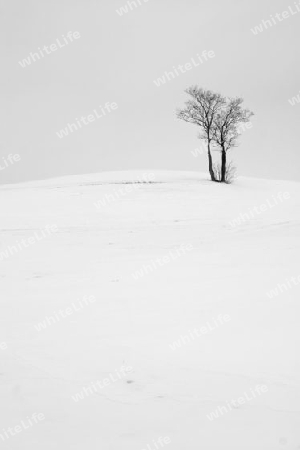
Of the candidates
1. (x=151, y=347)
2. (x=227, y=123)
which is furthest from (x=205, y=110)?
(x=151, y=347)

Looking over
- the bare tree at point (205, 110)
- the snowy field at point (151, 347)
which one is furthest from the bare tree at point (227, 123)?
the snowy field at point (151, 347)

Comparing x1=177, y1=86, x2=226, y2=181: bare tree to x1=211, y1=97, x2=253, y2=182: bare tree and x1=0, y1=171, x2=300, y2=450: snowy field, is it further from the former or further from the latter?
x1=0, y1=171, x2=300, y2=450: snowy field

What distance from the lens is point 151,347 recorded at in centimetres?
349

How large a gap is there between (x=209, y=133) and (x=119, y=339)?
26641mm

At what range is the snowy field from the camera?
2471 mm

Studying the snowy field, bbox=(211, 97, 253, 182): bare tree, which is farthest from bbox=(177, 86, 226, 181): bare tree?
the snowy field

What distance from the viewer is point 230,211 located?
14078 millimetres

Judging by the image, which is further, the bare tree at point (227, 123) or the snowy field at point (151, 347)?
the bare tree at point (227, 123)

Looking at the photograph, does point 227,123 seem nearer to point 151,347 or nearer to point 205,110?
point 205,110

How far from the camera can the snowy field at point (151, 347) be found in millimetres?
2471

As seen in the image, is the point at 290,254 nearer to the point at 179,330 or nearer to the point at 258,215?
the point at 179,330

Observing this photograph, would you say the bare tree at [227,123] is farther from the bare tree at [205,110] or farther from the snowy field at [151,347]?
the snowy field at [151,347]

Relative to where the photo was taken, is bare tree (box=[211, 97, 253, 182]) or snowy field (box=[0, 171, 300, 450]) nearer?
snowy field (box=[0, 171, 300, 450])

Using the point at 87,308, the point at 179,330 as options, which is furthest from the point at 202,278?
the point at 87,308
